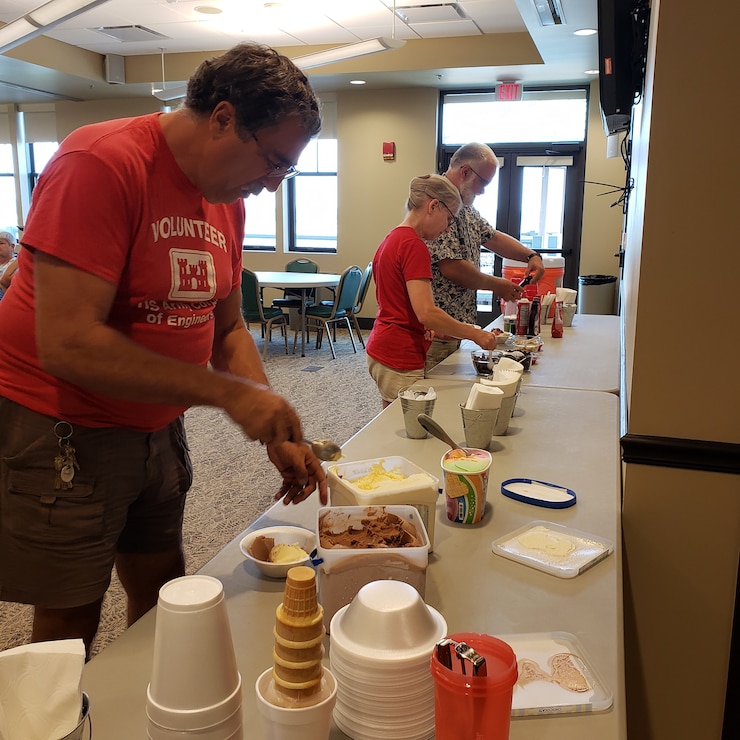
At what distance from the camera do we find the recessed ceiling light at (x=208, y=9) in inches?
229

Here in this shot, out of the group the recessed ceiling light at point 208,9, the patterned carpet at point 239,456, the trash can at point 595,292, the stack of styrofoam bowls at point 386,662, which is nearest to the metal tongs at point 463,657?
the stack of styrofoam bowls at point 386,662

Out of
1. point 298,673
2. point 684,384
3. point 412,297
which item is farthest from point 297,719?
point 412,297

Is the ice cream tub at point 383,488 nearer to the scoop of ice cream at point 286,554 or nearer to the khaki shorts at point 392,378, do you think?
the scoop of ice cream at point 286,554

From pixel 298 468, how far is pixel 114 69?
8.13 m

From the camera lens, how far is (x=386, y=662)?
0.71m

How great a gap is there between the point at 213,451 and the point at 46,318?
322cm

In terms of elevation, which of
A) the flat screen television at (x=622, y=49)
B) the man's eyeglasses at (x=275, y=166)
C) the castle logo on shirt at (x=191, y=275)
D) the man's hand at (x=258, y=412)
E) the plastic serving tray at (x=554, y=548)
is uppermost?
A: the flat screen television at (x=622, y=49)

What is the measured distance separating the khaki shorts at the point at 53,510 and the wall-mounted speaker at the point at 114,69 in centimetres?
777

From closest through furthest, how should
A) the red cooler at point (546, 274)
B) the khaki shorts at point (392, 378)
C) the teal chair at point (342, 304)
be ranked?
the khaki shorts at point (392, 378) < the red cooler at point (546, 274) < the teal chair at point (342, 304)

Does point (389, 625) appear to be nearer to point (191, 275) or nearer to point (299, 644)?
point (299, 644)

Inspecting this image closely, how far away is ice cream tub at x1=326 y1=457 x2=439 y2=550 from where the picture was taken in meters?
1.14

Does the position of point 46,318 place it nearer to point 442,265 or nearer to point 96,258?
point 96,258

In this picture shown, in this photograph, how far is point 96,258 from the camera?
105 centimetres

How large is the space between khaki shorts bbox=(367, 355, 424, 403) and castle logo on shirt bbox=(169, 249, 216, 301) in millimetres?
1347
